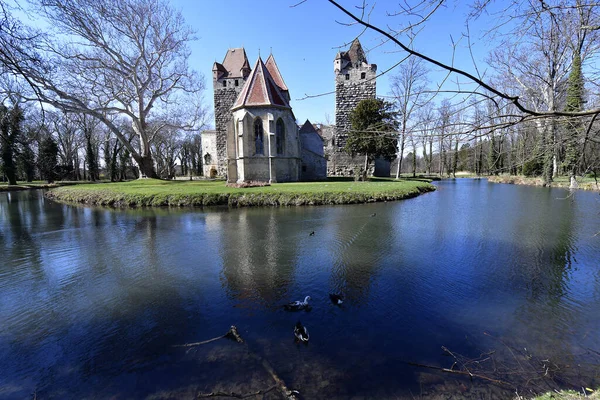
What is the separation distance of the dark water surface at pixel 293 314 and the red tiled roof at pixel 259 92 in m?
17.1

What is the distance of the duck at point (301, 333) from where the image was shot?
3679mm

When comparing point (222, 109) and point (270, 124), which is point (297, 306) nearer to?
point (270, 124)

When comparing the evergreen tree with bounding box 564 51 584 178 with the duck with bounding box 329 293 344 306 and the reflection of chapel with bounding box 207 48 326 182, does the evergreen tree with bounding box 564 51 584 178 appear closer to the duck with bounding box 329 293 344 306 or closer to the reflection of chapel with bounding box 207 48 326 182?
the duck with bounding box 329 293 344 306

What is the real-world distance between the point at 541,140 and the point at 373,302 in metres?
3.15

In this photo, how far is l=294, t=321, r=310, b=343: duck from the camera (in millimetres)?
3679

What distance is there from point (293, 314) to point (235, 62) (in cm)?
3566

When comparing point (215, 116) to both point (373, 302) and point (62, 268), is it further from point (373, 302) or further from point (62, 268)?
point (373, 302)

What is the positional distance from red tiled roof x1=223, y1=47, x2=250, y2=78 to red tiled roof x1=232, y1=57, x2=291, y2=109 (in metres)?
9.22

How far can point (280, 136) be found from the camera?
83.4 ft

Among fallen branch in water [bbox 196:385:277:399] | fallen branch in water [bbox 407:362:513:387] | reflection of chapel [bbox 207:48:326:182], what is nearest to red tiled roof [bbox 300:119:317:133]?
reflection of chapel [bbox 207:48:326:182]

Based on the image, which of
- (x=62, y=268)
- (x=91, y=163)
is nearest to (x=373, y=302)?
(x=62, y=268)

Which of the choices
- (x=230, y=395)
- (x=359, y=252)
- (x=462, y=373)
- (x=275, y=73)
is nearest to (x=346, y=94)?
(x=275, y=73)

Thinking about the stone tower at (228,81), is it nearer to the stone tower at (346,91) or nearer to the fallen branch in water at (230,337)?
the stone tower at (346,91)

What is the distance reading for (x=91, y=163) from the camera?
4431 centimetres
